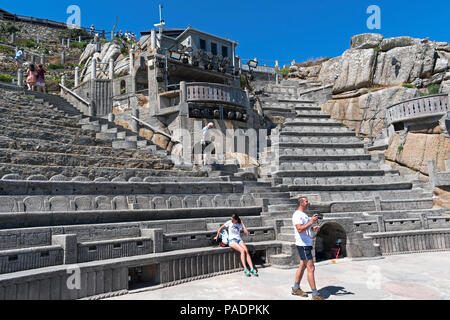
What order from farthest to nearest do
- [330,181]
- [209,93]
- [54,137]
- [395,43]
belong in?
1. [395,43]
2. [209,93]
3. [330,181]
4. [54,137]

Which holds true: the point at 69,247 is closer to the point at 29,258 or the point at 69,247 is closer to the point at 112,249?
the point at 29,258

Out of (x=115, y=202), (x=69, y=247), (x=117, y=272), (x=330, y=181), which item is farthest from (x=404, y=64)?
(x=69, y=247)

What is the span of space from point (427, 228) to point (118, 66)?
2504 cm

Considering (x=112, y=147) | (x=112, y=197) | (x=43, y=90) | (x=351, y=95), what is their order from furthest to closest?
(x=351, y=95) < (x=43, y=90) < (x=112, y=147) < (x=112, y=197)

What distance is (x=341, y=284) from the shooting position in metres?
7.02

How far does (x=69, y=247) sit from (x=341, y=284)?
214 inches

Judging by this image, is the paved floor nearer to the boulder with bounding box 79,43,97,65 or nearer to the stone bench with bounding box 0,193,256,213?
the stone bench with bounding box 0,193,256,213

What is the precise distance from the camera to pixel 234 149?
19.5 meters

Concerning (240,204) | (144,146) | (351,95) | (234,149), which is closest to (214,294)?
(240,204)

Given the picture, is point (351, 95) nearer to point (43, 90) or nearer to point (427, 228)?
point (427, 228)

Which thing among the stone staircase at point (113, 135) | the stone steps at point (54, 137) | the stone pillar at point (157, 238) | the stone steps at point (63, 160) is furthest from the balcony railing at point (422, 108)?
the stone pillar at point (157, 238)

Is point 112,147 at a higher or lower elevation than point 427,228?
higher

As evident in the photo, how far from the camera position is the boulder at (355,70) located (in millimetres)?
25938

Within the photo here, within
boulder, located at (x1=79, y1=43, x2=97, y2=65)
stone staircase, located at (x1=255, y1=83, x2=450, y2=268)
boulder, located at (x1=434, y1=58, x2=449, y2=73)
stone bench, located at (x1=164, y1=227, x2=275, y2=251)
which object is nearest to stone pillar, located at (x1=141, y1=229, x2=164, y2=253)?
stone bench, located at (x1=164, y1=227, x2=275, y2=251)
